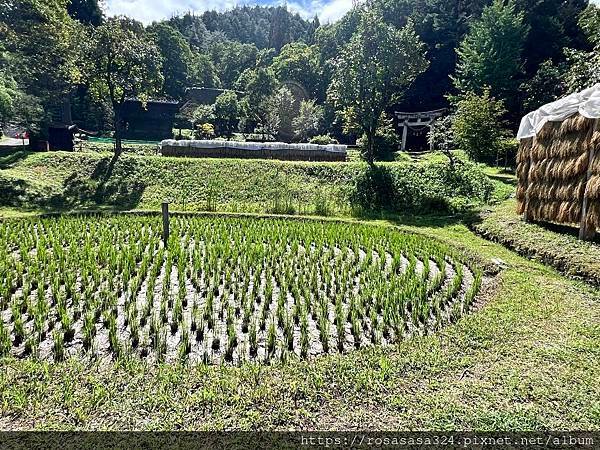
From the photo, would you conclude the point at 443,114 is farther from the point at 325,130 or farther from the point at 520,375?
the point at 520,375

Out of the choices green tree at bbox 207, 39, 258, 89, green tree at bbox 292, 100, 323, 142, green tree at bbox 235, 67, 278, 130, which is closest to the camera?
A: green tree at bbox 292, 100, 323, 142

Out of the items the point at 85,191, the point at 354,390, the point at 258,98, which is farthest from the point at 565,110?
the point at 258,98

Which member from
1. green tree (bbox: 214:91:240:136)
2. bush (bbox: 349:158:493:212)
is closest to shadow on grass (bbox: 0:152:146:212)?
bush (bbox: 349:158:493:212)

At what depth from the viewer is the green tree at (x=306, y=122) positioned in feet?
94.0

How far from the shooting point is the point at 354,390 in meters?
2.89

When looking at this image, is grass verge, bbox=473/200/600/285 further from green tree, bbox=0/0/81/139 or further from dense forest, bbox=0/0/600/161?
green tree, bbox=0/0/81/139

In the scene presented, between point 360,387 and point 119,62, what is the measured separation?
16.7 meters

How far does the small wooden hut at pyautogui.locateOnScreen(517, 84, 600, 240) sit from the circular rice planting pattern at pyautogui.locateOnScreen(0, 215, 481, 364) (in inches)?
85.8

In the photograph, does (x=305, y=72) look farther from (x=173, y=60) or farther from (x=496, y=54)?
(x=496, y=54)

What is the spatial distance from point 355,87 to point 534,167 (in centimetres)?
745

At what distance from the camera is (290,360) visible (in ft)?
11.3

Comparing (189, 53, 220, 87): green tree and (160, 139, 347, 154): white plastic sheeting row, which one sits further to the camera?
(189, 53, 220, 87): green tree

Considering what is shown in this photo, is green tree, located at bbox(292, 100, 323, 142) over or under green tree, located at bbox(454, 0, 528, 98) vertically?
under

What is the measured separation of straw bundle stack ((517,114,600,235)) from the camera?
6684 mm
